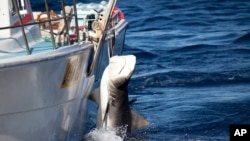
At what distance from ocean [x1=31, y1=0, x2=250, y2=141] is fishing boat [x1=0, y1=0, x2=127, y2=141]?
4.80ft

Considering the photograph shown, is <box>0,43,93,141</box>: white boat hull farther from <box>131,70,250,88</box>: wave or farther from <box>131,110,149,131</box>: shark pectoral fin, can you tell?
<box>131,70,250,88</box>: wave

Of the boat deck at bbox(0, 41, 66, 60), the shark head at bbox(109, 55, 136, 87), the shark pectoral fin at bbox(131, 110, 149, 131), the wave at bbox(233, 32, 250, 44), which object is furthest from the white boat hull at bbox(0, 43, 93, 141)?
the wave at bbox(233, 32, 250, 44)

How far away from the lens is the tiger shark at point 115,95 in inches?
454

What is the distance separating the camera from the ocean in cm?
1422

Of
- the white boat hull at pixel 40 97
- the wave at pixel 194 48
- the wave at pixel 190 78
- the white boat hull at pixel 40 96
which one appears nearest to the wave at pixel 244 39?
the wave at pixel 194 48

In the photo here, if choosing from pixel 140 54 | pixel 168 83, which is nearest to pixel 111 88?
pixel 168 83

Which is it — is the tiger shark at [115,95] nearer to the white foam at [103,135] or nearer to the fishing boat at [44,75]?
the white foam at [103,135]

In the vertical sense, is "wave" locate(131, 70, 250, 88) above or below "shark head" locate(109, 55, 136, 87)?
below

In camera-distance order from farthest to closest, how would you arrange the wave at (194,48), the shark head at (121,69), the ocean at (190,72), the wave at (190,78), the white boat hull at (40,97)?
the wave at (194,48), the wave at (190,78), the ocean at (190,72), the shark head at (121,69), the white boat hull at (40,97)

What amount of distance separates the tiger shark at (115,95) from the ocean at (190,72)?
0.34 meters

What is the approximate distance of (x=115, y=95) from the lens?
463 inches

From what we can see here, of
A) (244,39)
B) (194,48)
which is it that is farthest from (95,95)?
(244,39)

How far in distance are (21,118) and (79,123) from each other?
197 cm

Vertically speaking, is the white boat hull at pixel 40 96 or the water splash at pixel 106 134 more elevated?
the white boat hull at pixel 40 96
